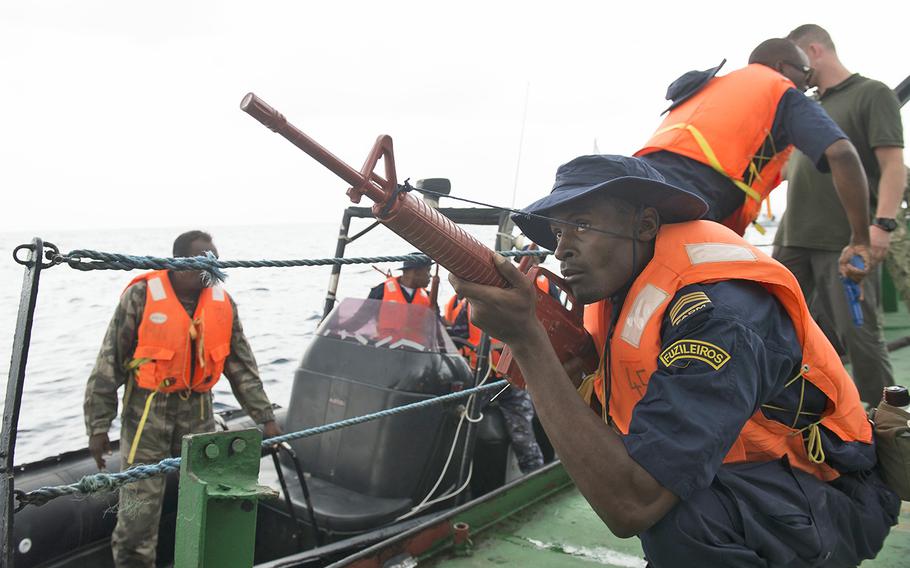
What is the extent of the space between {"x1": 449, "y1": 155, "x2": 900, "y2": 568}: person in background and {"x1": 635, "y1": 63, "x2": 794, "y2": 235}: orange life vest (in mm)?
1077

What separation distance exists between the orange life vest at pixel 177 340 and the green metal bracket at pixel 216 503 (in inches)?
104

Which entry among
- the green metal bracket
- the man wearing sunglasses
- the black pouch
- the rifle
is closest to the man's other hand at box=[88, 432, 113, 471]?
the green metal bracket

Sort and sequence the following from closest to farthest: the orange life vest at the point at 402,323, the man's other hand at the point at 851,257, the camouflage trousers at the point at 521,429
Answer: the man's other hand at the point at 851,257 → the orange life vest at the point at 402,323 → the camouflage trousers at the point at 521,429

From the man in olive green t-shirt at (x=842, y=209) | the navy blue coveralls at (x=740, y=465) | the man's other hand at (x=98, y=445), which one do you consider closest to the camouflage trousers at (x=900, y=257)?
the man in olive green t-shirt at (x=842, y=209)

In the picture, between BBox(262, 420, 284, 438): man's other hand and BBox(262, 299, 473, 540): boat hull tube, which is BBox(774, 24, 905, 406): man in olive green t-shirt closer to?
BBox(262, 299, 473, 540): boat hull tube

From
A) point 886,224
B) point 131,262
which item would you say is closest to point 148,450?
point 131,262

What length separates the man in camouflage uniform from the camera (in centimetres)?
350

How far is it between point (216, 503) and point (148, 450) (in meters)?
2.76

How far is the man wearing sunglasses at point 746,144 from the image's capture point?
8.70 ft

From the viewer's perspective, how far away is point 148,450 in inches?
148

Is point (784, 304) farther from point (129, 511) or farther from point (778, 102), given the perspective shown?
point (129, 511)

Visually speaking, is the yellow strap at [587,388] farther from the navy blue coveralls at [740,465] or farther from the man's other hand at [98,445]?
the man's other hand at [98,445]

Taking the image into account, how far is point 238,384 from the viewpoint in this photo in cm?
A: 423

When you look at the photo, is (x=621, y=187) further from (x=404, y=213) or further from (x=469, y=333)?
(x=469, y=333)
